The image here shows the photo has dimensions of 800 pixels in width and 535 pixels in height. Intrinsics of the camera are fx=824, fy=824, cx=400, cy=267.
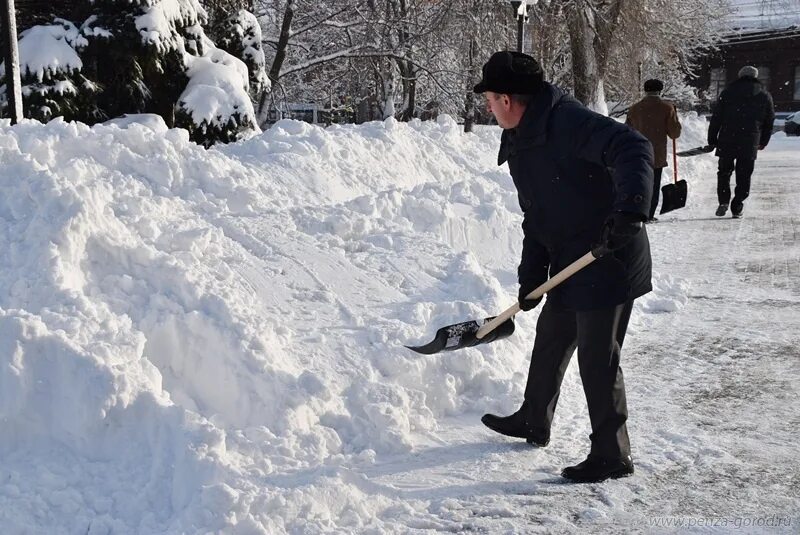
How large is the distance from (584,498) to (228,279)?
2.24 metres

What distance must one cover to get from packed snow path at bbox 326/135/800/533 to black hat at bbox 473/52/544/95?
5.24 feet

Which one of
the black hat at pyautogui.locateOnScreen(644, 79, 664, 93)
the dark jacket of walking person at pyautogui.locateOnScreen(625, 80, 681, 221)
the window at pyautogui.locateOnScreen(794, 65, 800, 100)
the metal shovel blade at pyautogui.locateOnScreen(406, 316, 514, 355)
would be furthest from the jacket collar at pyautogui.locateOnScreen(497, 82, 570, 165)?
the window at pyautogui.locateOnScreen(794, 65, 800, 100)

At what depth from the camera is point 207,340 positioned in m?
3.91

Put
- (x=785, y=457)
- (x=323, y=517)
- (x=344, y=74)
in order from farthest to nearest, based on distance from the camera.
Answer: (x=344, y=74)
(x=785, y=457)
(x=323, y=517)

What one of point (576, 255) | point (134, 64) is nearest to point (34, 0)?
point (134, 64)

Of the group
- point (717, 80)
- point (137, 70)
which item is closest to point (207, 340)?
point (137, 70)

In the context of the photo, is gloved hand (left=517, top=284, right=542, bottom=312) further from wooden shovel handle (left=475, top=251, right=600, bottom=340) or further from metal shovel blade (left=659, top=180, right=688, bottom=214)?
metal shovel blade (left=659, top=180, right=688, bottom=214)

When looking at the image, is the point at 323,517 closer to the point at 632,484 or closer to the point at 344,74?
the point at 632,484

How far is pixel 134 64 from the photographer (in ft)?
35.0

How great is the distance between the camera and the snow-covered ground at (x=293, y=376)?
308 centimetres

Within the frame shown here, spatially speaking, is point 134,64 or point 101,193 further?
point 134,64

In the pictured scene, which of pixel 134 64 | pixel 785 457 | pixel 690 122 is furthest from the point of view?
pixel 690 122

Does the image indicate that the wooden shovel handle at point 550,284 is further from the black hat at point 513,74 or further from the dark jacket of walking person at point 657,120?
the dark jacket of walking person at point 657,120

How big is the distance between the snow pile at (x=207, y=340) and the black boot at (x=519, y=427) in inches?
11.6
